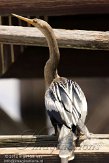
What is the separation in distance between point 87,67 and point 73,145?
1410mm

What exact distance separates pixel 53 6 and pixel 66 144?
39.7 inches

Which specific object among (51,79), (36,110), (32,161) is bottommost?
(36,110)

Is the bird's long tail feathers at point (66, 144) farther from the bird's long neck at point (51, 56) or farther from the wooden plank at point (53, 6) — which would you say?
the wooden plank at point (53, 6)

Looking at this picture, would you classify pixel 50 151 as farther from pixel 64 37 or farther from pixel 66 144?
pixel 64 37

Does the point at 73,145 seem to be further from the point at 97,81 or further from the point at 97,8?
the point at 97,81

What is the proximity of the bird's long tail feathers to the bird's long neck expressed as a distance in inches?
9.1

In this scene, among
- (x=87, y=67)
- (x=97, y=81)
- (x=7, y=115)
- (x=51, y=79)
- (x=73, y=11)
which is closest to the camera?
(x=51, y=79)

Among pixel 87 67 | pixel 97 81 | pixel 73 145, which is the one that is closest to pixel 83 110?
A: pixel 73 145

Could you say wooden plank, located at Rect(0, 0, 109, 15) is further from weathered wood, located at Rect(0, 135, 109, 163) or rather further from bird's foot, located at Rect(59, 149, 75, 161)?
bird's foot, located at Rect(59, 149, 75, 161)

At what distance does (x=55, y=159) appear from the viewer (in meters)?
1.03

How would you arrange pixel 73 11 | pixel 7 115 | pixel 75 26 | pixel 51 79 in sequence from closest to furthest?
pixel 51 79 → pixel 7 115 → pixel 73 11 → pixel 75 26

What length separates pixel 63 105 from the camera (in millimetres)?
1108

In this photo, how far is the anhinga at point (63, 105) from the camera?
3.40 ft

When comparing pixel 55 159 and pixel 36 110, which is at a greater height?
pixel 55 159
